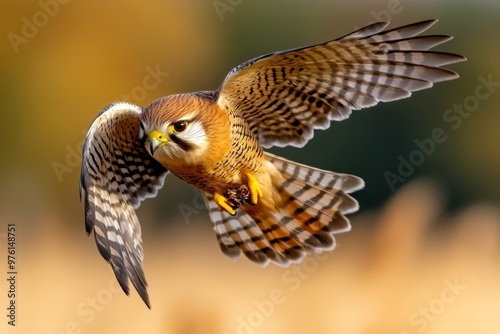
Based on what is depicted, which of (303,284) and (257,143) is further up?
(257,143)

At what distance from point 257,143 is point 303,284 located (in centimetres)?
250

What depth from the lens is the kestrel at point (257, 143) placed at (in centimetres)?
285

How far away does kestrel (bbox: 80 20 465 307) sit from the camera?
285 cm

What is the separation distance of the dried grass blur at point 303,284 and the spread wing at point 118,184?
161 centimetres

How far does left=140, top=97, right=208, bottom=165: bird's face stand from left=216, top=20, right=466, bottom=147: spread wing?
0.20 m

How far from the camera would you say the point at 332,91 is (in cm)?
316

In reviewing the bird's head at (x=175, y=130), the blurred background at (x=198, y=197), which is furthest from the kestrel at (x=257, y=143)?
the blurred background at (x=198, y=197)

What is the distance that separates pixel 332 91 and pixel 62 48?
4352mm

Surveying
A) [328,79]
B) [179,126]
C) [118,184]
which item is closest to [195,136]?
[179,126]

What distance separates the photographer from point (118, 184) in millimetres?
3543

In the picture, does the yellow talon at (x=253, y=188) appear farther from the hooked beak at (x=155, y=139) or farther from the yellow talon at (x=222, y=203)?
the hooked beak at (x=155, y=139)

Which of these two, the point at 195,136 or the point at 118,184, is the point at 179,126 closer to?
the point at 195,136

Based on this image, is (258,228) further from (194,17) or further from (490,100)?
(490,100)

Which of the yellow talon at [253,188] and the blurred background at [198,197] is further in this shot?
the blurred background at [198,197]
